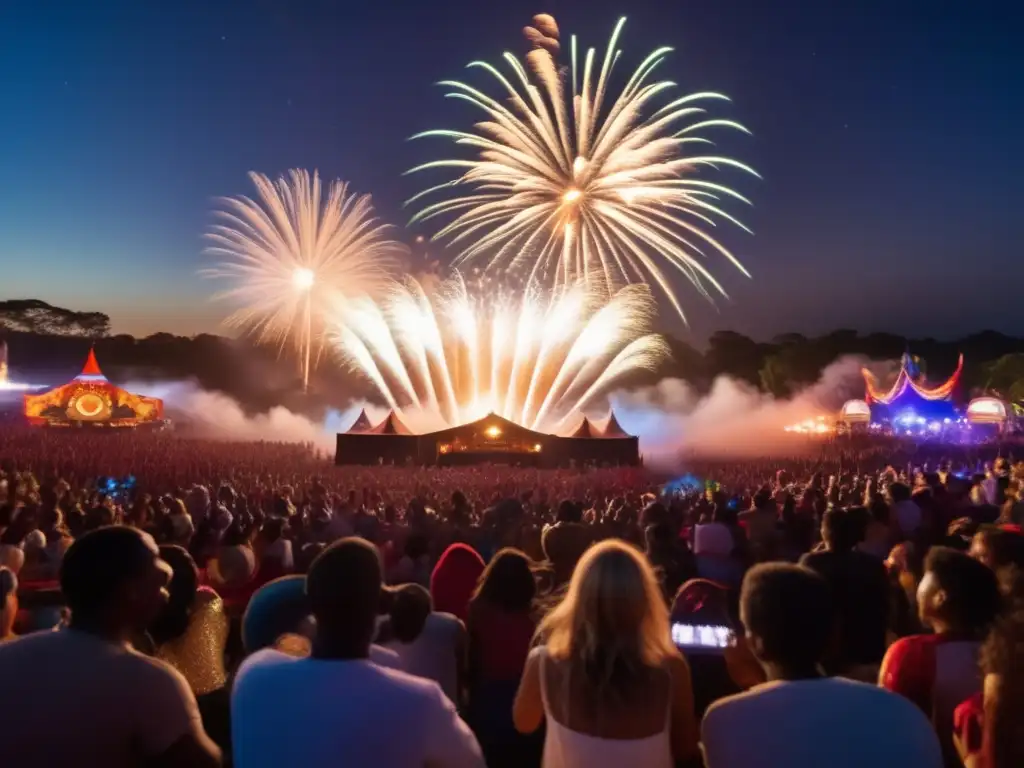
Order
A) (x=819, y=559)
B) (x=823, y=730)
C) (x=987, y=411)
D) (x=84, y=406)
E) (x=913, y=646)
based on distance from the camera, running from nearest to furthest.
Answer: (x=823, y=730) → (x=913, y=646) → (x=819, y=559) → (x=84, y=406) → (x=987, y=411)

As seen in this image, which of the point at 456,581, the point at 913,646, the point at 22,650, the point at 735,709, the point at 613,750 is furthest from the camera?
the point at 456,581

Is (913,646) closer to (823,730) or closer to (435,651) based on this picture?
(823,730)

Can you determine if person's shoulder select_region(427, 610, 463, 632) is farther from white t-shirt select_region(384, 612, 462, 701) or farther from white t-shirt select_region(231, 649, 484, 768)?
white t-shirt select_region(231, 649, 484, 768)

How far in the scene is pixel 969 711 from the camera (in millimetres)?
2916

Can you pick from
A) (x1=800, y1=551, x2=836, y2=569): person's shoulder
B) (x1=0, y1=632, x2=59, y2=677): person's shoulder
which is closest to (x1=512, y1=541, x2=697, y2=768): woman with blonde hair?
(x1=0, y1=632, x2=59, y2=677): person's shoulder

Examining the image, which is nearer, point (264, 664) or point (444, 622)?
point (264, 664)

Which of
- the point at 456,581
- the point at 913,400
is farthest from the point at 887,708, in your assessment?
the point at 913,400

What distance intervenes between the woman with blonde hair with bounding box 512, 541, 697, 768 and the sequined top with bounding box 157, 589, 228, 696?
6.04ft

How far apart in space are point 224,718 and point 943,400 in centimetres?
5204

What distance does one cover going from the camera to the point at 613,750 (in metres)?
2.72

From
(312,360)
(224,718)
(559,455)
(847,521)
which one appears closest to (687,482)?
(559,455)

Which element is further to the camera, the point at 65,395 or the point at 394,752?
the point at 65,395

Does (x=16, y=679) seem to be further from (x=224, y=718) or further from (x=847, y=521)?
(x=847, y=521)

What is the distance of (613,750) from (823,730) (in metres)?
0.72
